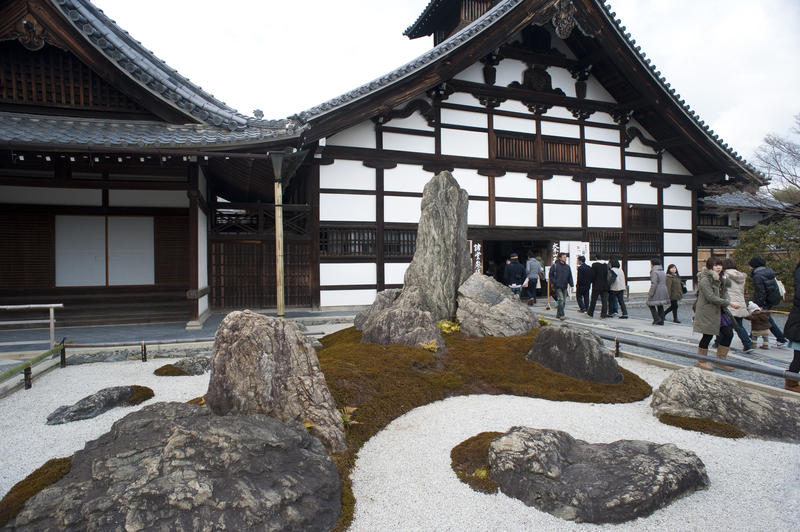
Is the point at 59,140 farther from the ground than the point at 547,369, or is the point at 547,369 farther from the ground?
the point at 59,140

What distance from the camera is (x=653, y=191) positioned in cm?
1603

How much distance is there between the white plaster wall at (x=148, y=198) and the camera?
392 inches

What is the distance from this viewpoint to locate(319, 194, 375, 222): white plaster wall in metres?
12.2

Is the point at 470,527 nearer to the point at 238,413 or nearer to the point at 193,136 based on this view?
the point at 238,413

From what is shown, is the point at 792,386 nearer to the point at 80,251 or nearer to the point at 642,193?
the point at 642,193

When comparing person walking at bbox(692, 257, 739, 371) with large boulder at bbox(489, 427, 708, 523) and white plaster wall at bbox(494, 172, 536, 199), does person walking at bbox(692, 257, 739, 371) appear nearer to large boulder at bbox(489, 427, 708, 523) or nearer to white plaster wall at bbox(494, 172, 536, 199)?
large boulder at bbox(489, 427, 708, 523)

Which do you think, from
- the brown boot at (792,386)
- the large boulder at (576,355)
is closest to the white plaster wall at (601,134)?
the large boulder at (576,355)

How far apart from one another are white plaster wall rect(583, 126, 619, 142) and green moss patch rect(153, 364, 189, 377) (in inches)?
561

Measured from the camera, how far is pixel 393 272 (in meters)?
13.0

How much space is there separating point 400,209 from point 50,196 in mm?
8357

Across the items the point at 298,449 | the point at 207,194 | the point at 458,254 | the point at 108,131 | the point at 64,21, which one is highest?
the point at 64,21

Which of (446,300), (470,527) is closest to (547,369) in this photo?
(446,300)

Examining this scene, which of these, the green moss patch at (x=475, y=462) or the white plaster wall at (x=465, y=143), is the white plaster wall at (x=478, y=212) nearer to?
the white plaster wall at (x=465, y=143)

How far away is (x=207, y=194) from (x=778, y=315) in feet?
53.1
